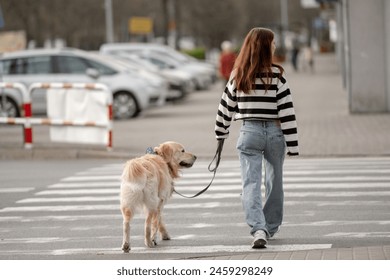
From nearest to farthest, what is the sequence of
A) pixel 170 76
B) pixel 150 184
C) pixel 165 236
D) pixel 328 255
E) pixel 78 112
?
pixel 328 255 → pixel 150 184 → pixel 165 236 → pixel 78 112 → pixel 170 76

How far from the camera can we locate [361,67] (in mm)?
26000

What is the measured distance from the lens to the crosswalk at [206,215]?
404 inches

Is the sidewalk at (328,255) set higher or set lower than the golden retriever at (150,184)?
lower

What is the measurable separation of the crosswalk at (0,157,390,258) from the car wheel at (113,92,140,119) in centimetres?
1184

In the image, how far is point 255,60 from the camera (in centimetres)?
962

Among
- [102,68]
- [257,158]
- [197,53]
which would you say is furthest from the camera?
[197,53]

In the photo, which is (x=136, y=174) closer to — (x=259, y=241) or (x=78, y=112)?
(x=259, y=241)

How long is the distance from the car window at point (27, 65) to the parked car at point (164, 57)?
445 inches

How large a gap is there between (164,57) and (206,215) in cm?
2987

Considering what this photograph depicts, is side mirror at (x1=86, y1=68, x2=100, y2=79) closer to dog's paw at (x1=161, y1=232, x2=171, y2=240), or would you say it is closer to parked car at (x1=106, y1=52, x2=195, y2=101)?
parked car at (x1=106, y1=52, x2=195, y2=101)

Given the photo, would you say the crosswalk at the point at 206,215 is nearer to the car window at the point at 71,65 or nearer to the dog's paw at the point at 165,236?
the dog's paw at the point at 165,236

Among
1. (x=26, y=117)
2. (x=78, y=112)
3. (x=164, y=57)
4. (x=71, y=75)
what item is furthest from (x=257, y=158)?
(x=164, y=57)

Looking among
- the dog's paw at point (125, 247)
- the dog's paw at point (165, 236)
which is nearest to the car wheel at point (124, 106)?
the dog's paw at point (165, 236)
